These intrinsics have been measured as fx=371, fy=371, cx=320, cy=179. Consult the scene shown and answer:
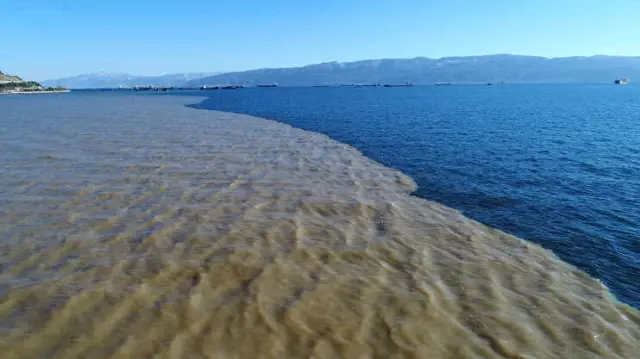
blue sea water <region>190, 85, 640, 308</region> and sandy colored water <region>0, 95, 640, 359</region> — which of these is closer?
sandy colored water <region>0, 95, 640, 359</region>

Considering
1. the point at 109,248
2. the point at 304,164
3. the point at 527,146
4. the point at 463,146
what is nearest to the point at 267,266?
the point at 109,248

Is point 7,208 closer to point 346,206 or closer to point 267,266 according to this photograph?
point 267,266

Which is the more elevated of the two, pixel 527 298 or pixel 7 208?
pixel 7 208

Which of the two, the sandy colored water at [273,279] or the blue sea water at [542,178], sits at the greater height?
the sandy colored water at [273,279]

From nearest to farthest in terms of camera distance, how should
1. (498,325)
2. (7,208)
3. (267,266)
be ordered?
(498,325) < (267,266) < (7,208)

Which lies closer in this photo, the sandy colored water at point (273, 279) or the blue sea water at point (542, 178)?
the sandy colored water at point (273, 279)

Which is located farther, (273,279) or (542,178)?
(542,178)

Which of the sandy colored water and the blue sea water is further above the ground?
the sandy colored water

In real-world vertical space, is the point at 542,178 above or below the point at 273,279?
below
